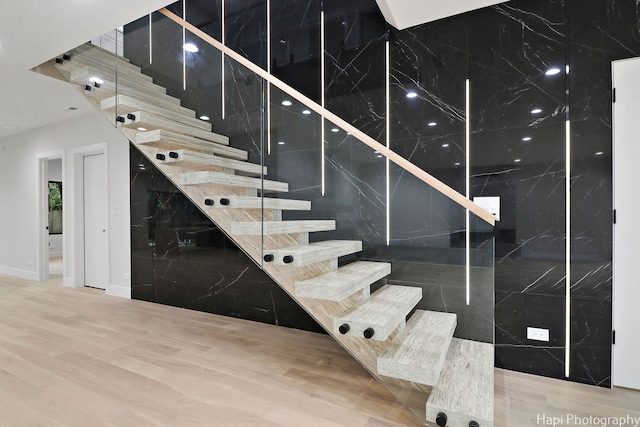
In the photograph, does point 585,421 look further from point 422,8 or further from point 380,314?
point 422,8

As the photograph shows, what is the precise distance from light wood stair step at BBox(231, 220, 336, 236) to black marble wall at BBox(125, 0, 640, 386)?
0.77ft

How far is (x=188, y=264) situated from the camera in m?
4.48

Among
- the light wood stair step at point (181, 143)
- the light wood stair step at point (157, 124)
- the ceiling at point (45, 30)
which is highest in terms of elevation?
the ceiling at point (45, 30)

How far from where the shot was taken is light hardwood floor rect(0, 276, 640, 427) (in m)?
2.06

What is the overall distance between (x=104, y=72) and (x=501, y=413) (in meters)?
4.58

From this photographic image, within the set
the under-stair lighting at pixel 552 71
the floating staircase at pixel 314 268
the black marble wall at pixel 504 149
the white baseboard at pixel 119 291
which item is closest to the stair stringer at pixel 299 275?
the floating staircase at pixel 314 268

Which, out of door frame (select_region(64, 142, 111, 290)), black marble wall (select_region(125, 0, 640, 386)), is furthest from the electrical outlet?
door frame (select_region(64, 142, 111, 290))

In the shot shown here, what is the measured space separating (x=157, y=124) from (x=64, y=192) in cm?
405

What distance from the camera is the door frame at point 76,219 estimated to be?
5656mm

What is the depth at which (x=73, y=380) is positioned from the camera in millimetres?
2471

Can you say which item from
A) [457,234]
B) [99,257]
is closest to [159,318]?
[99,257]

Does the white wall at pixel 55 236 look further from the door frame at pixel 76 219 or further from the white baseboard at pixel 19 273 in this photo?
the door frame at pixel 76 219

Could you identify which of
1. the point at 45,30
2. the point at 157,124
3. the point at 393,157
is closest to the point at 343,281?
the point at 393,157

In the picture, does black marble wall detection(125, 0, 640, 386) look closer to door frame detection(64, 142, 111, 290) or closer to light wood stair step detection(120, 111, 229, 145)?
light wood stair step detection(120, 111, 229, 145)
